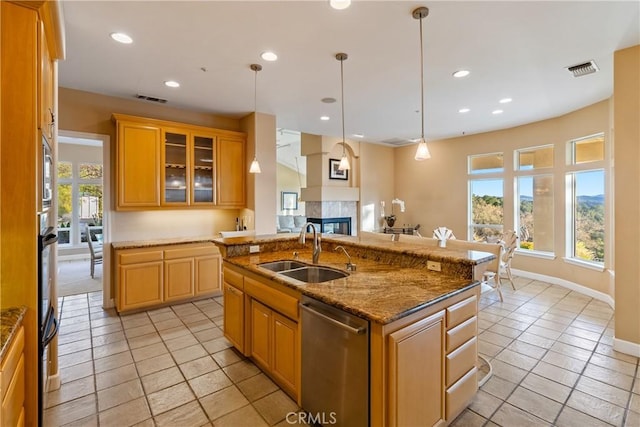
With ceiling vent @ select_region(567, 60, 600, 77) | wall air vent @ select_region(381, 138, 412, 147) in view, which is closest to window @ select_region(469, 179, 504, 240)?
wall air vent @ select_region(381, 138, 412, 147)

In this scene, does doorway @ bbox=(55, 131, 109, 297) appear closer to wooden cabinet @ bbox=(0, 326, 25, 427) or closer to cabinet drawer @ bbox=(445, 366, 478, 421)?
wooden cabinet @ bbox=(0, 326, 25, 427)

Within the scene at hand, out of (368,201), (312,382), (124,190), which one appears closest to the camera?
(312,382)

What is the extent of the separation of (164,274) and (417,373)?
3586mm

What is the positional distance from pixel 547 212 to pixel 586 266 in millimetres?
1153

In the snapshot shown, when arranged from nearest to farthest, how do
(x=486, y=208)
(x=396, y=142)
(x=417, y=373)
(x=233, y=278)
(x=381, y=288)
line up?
(x=417, y=373) → (x=381, y=288) → (x=233, y=278) → (x=486, y=208) → (x=396, y=142)

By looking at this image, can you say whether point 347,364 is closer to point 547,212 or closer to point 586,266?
point 586,266

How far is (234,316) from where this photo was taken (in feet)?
9.38

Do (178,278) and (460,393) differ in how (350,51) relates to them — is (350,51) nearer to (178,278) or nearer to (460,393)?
(460,393)

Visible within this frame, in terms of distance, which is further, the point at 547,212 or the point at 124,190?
the point at 547,212

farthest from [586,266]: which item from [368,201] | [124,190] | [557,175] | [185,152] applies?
[124,190]

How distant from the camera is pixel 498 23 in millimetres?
2465

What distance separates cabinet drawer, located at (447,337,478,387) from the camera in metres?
1.90

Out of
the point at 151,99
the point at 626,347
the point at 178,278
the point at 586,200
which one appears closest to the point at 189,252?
the point at 178,278

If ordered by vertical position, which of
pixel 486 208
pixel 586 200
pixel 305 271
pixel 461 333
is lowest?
pixel 461 333
